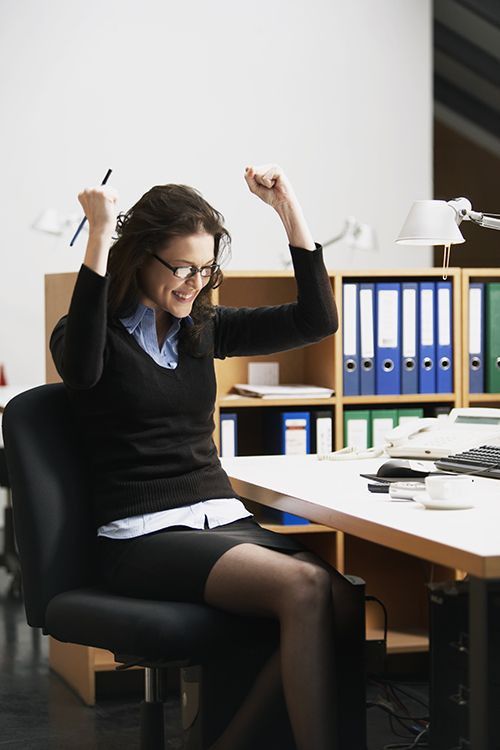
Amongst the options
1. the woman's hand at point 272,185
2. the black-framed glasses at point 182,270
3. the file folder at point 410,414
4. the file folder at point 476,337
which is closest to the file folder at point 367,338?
the file folder at point 410,414

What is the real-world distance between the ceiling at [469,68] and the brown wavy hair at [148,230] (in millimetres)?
4667

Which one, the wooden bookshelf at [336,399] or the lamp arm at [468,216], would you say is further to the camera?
the wooden bookshelf at [336,399]

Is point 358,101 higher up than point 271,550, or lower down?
higher up

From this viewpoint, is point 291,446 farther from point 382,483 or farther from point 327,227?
point 327,227

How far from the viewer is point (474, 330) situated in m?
3.38

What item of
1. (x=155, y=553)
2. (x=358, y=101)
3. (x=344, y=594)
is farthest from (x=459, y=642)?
(x=358, y=101)

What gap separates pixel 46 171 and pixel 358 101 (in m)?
1.77

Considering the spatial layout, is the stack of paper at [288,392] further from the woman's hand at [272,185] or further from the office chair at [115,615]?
the office chair at [115,615]

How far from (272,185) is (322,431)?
1.24m

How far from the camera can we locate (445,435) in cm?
253

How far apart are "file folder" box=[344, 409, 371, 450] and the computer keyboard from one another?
0.96 metres

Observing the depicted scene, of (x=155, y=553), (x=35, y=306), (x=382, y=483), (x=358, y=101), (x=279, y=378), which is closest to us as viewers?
(x=155, y=553)

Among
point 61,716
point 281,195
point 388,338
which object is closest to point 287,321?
point 281,195

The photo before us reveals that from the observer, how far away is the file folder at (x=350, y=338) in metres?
3.28
